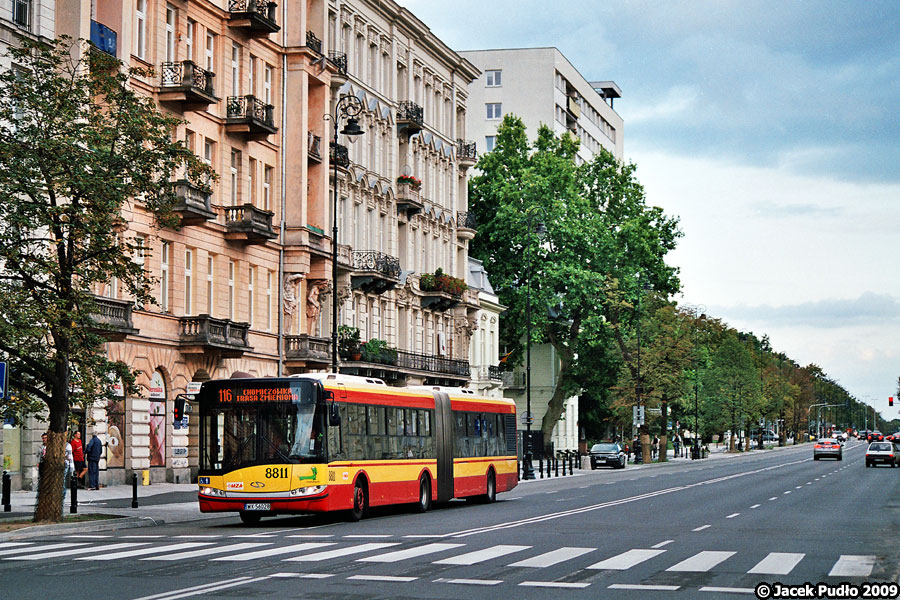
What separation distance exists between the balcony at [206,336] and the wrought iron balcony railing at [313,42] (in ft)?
46.4

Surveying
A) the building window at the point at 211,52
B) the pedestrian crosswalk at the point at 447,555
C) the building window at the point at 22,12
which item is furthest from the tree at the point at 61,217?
the building window at the point at 211,52

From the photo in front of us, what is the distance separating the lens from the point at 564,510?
102 ft

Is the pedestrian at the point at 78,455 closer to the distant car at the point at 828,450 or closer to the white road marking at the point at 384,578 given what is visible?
the white road marking at the point at 384,578

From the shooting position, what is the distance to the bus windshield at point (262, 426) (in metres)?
25.9

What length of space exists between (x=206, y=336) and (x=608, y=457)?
35.4m

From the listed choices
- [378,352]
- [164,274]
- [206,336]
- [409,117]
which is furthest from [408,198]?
[164,274]

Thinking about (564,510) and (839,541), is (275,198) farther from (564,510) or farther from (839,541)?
(839,541)

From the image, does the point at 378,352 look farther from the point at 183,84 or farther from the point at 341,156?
the point at 183,84

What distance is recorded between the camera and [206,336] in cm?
4419

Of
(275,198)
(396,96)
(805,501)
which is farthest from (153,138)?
(396,96)

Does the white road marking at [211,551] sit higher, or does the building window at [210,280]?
the building window at [210,280]

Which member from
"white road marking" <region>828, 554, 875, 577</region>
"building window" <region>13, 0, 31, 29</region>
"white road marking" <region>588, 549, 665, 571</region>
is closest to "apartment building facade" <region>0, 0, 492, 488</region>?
"building window" <region>13, 0, 31, 29</region>

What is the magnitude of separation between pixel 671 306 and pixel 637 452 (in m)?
9.63

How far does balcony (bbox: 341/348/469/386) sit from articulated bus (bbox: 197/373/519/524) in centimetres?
2706
